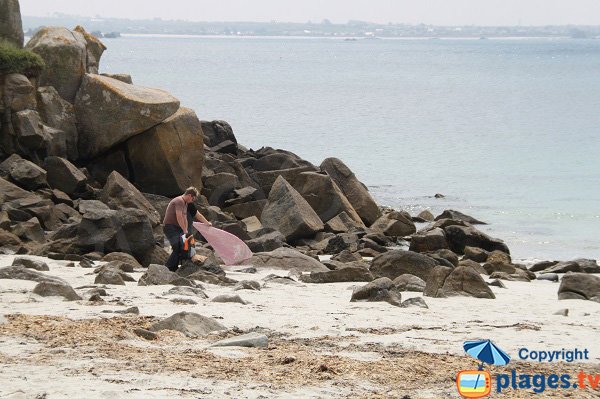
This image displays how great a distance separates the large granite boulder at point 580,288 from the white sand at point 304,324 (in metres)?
0.18

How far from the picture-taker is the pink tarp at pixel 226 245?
17.1 metres

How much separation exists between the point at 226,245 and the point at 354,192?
755 centimetres

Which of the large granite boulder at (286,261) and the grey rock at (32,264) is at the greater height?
the grey rock at (32,264)

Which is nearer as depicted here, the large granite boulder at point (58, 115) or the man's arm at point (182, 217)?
the man's arm at point (182, 217)

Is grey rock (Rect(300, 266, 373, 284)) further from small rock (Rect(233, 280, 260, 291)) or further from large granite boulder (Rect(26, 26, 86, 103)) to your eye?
large granite boulder (Rect(26, 26, 86, 103))

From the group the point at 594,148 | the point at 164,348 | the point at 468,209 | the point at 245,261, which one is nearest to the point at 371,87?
the point at 594,148

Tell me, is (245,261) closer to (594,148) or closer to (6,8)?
(6,8)

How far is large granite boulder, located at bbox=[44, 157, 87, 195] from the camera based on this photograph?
2083cm

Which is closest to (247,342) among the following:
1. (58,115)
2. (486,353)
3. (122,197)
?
(486,353)

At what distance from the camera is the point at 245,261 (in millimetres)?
16922

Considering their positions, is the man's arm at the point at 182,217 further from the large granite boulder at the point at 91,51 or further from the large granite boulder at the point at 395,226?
the large granite boulder at the point at 91,51

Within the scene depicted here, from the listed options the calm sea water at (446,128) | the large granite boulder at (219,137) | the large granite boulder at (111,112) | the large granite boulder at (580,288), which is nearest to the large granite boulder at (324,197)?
the large granite boulder at (111,112)

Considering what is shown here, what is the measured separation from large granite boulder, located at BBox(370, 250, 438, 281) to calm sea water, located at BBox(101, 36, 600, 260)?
21.8ft

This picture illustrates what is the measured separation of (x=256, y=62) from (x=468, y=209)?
116m
